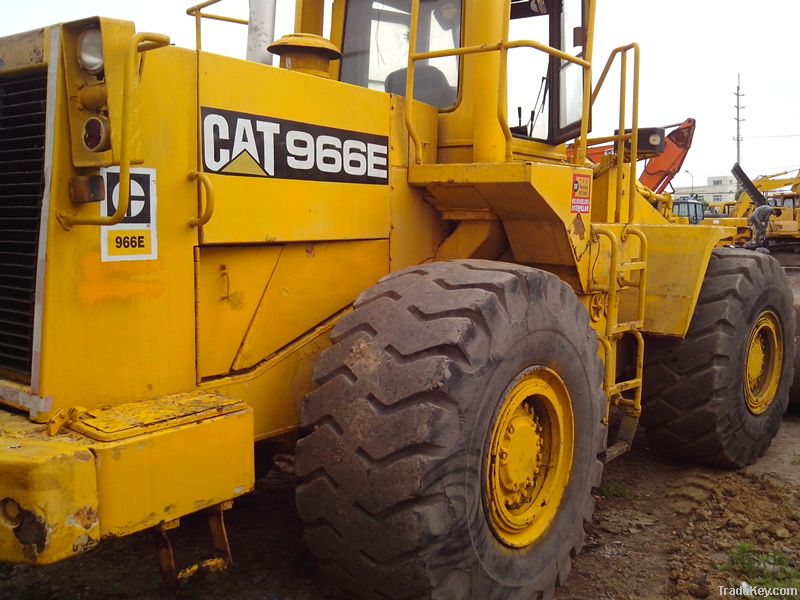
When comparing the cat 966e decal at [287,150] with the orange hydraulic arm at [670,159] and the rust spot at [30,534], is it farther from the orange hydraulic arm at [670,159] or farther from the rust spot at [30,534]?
the orange hydraulic arm at [670,159]

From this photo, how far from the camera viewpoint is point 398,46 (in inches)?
168

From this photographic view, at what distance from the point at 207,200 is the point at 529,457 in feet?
5.30

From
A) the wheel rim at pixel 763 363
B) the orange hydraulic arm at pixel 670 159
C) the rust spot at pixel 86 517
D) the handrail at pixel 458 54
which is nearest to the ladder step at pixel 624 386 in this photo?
the wheel rim at pixel 763 363

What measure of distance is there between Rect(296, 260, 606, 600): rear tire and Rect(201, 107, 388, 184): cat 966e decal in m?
0.60

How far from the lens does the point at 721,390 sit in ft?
15.8

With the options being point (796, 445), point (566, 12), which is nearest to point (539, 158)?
point (566, 12)

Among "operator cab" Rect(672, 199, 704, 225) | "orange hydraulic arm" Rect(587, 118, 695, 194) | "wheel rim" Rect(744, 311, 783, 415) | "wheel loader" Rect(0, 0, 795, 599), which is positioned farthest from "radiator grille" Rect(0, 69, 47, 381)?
"operator cab" Rect(672, 199, 704, 225)

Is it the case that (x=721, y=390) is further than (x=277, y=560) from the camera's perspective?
Yes

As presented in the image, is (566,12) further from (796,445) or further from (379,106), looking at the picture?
(796,445)

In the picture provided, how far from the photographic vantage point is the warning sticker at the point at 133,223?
2.62 metres

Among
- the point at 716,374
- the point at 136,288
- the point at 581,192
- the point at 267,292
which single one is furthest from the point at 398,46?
the point at 716,374

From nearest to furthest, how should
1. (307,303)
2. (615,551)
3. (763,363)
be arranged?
(307,303), (615,551), (763,363)

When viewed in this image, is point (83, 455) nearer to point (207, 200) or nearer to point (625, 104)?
point (207, 200)

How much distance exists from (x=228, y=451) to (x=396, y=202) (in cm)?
156
